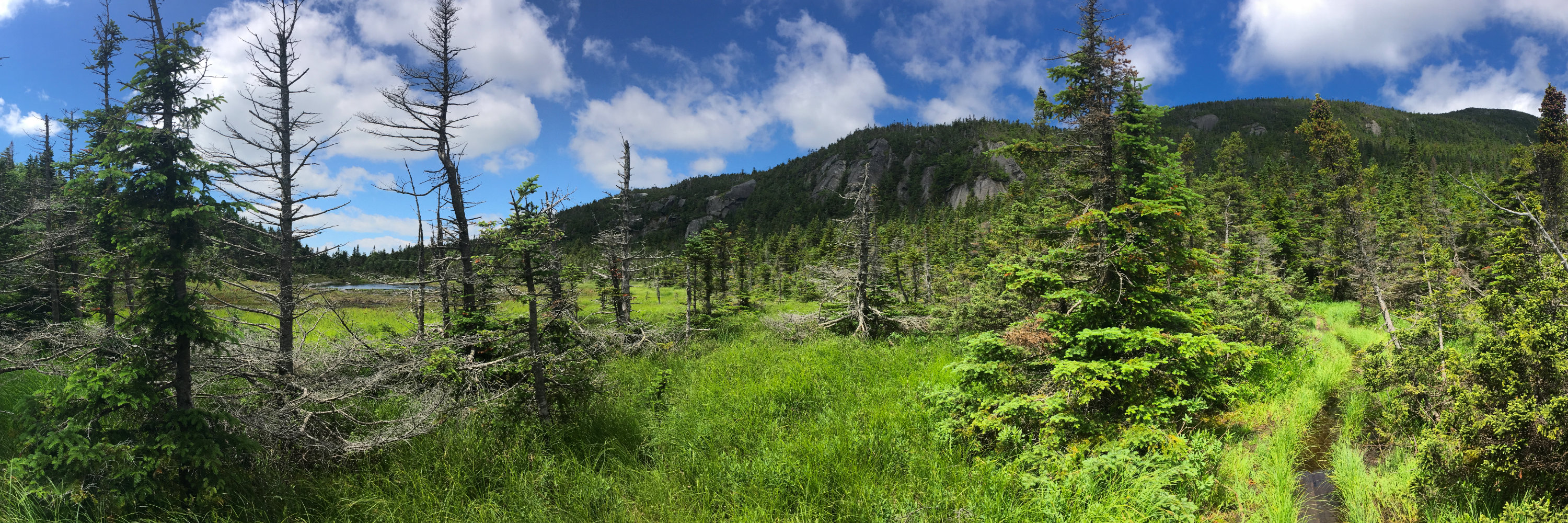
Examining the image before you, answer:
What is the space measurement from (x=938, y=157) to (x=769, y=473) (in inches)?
6564

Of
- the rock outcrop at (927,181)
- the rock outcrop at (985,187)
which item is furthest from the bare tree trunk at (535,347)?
the rock outcrop at (927,181)

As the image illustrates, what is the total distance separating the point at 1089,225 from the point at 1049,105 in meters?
2.14

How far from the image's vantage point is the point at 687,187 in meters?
188

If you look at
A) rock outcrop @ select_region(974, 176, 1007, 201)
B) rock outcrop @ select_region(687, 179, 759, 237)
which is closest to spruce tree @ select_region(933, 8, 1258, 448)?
rock outcrop @ select_region(974, 176, 1007, 201)

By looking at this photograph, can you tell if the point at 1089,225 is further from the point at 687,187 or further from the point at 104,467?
the point at 687,187

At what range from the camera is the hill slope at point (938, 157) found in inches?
4557

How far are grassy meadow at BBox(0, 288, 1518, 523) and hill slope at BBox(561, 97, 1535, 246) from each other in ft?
318

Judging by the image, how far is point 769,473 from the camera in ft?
17.9

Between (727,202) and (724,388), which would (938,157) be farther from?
(724,388)

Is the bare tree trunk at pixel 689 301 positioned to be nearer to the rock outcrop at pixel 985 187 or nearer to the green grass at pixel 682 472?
the green grass at pixel 682 472

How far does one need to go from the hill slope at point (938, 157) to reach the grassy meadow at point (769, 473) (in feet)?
318

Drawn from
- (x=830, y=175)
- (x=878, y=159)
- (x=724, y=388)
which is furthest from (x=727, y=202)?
(x=724, y=388)

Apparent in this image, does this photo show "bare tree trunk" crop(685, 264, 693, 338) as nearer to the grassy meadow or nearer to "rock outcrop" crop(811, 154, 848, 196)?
the grassy meadow

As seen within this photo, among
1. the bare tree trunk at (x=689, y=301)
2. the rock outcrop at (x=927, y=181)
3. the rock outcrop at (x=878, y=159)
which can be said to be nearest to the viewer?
the bare tree trunk at (x=689, y=301)
